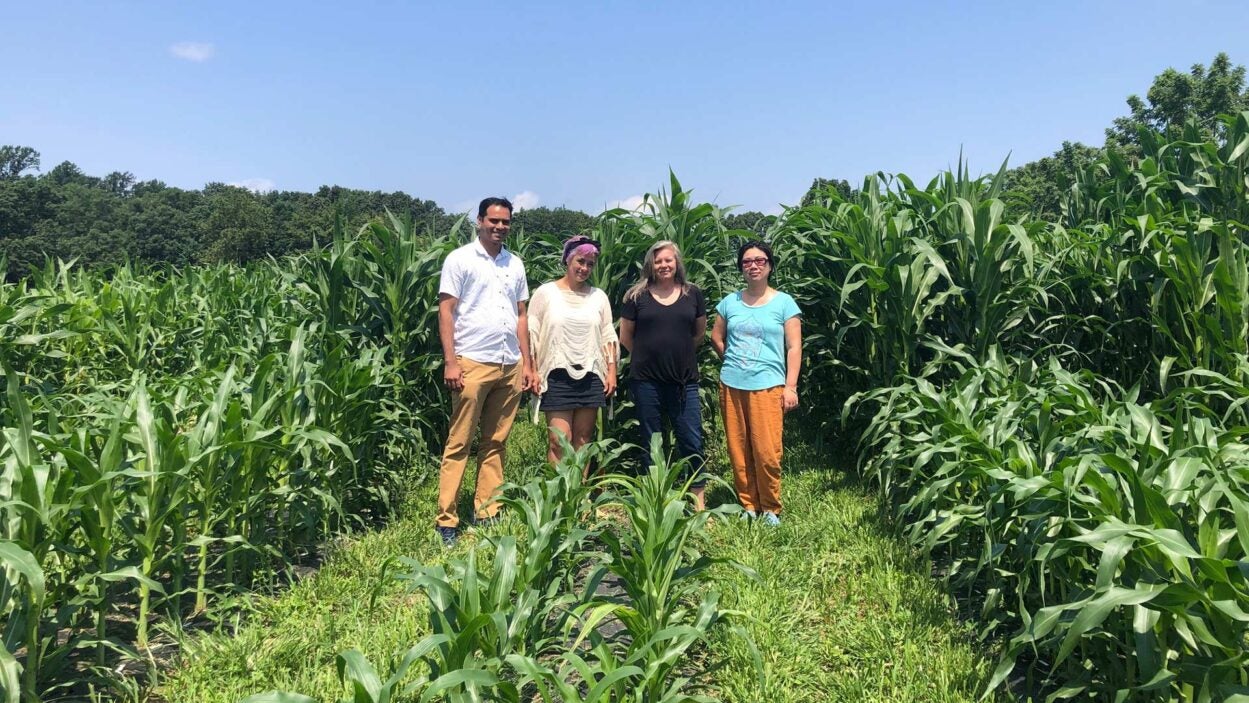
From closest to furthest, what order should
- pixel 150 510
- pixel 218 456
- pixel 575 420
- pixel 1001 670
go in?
pixel 1001 670
pixel 150 510
pixel 218 456
pixel 575 420

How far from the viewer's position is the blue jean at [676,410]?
3.81 metres

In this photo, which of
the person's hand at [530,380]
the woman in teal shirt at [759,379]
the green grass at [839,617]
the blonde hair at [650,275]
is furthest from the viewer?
the person's hand at [530,380]

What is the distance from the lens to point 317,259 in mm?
4578

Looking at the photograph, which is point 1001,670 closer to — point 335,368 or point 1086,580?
point 1086,580

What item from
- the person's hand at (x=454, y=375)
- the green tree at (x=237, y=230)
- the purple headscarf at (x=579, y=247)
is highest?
the green tree at (x=237, y=230)

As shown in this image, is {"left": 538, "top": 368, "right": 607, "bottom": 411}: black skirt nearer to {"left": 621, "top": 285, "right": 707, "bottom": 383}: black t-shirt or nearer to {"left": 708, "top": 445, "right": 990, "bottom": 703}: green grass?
{"left": 621, "top": 285, "right": 707, "bottom": 383}: black t-shirt

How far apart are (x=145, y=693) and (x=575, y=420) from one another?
222 centimetres

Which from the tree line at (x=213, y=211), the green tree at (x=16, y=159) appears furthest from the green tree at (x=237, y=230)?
the green tree at (x=16, y=159)

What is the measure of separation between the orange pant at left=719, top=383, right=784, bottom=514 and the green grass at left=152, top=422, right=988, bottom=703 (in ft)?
0.69

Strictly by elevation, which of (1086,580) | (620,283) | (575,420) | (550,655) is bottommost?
(550,655)

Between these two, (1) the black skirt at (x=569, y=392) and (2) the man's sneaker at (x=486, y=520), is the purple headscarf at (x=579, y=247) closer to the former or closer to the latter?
(1) the black skirt at (x=569, y=392)

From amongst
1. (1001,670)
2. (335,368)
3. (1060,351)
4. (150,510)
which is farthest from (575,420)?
(1060,351)

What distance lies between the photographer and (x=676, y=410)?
152 inches

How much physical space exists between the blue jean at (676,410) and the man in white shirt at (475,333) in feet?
2.43
